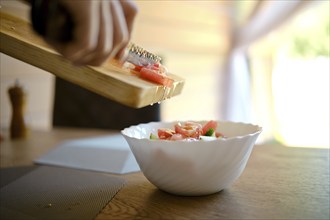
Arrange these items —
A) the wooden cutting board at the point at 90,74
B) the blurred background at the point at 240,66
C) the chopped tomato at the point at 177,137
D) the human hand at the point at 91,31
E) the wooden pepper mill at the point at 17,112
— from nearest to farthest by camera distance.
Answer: the human hand at the point at 91,31, the wooden cutting board at the point at 90,74, the chopped tomato at the point at 177,137, the wooden pepper mill at the point at 17,112, the blurred background at the point at 240,66

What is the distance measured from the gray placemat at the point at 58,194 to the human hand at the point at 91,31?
12.2 inches

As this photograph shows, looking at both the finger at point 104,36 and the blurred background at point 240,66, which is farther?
the blurred background at point 240,66

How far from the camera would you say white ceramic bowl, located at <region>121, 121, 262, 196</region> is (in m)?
0.69

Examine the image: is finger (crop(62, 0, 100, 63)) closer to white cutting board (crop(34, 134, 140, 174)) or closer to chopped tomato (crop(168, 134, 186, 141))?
chopped tomato (crop(168, 134, 186, 141))

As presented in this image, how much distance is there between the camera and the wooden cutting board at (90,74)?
0.65 meters

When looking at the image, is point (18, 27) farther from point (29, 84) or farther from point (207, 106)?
point (207, 106)

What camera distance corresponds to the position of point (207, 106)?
3029 mm

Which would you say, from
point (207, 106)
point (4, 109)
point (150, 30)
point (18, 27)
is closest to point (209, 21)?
point (150, 30)

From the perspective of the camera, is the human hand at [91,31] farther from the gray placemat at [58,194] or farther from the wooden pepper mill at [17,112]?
the wooden pepper mill at [17,112]

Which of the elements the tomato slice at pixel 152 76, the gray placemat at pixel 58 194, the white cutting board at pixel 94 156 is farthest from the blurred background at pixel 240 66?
the tomato slice at pixel 152 76

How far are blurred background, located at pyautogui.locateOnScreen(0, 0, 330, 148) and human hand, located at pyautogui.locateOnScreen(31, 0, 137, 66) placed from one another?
1.69 metres

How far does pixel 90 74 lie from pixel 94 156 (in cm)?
51

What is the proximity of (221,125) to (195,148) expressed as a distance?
0.84ft

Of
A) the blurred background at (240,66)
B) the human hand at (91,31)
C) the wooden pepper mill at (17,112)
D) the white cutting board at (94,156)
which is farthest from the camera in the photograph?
the blurred background at (240,66)
